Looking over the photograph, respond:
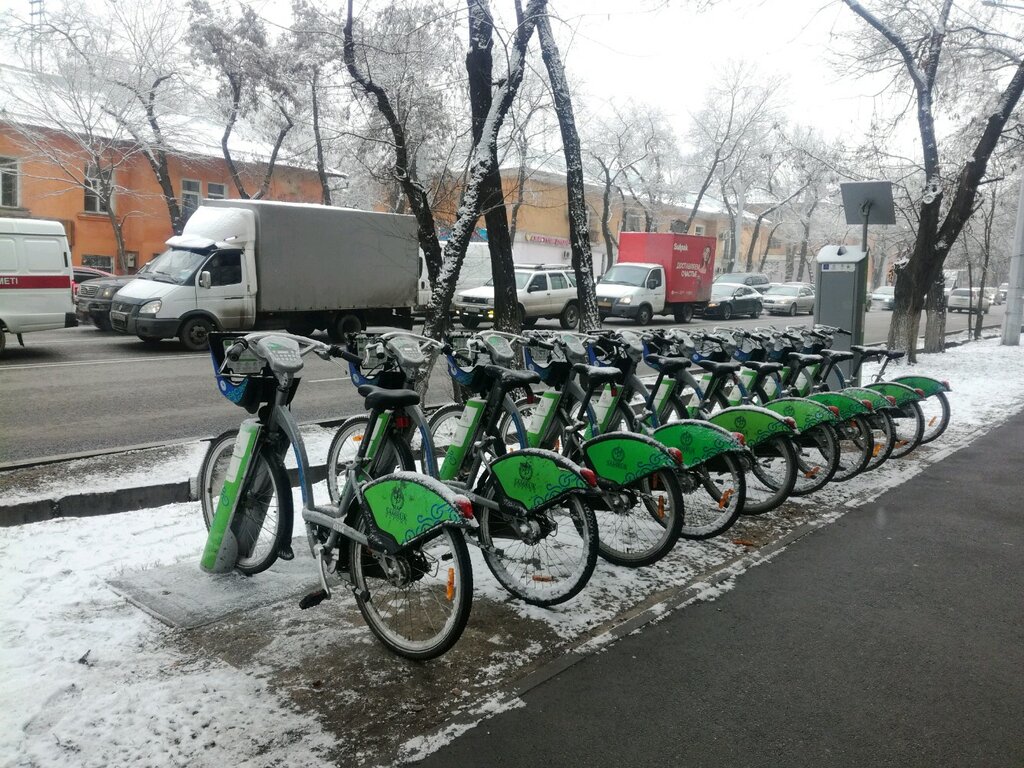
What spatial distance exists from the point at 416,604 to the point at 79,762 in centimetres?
133

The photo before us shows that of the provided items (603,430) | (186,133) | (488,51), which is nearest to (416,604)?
(603,430)

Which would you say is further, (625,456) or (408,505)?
(625,456)

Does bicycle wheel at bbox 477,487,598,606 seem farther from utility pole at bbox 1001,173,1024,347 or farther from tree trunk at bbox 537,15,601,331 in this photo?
utility pole at bbox 1001,173,1024,347

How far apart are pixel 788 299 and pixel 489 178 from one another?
105ft

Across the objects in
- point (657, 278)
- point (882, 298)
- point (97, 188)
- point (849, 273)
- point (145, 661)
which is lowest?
point (882, 298)

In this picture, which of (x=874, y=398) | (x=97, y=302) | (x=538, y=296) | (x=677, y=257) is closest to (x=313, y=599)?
(x=874, y=398)

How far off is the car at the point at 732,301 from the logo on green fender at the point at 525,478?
27.8m

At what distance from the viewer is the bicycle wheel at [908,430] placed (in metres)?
7.84

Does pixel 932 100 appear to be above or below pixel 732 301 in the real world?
above

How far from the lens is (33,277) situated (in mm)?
14312

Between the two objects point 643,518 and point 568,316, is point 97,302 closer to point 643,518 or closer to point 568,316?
point 568,316

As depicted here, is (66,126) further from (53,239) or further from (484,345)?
(484,345)

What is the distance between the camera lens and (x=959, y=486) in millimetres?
6953

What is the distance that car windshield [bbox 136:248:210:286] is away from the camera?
16.4 metres
